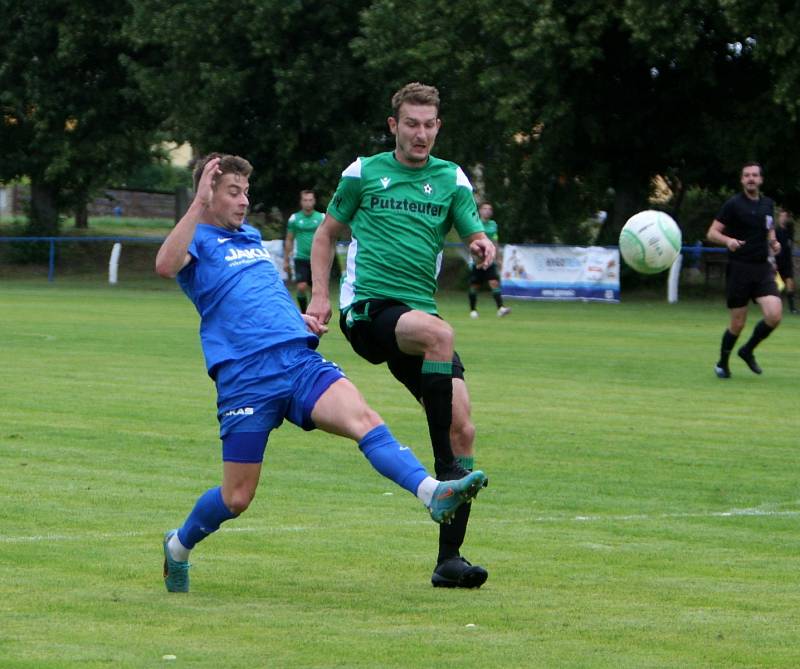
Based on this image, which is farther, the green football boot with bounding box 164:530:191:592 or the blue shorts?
the green football boot with bounding box 164:530:191:592

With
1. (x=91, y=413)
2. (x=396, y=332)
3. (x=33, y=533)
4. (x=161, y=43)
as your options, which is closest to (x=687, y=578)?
(x=396, y=332)

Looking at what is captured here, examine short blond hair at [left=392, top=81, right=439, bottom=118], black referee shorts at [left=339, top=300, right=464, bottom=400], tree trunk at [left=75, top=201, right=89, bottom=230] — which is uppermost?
short blond hair at [left=392, top=81, right=439, bottom=118]

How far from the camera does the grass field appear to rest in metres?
5.72

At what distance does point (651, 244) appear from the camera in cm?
1398

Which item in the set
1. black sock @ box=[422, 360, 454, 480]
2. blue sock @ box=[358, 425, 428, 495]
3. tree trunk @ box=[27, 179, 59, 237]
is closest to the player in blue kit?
blue sock @ box=[358, 425, 428, 495]

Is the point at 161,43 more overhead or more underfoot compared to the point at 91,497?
more overhead

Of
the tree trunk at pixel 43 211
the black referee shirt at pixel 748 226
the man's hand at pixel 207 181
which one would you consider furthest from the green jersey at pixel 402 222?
the tree trunk at pixel 43 211

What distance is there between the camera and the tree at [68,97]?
156ft

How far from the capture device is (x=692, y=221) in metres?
42.6

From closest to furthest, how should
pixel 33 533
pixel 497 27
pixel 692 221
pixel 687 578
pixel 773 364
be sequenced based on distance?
1. pixel 687 578
2. pixel 33 533
3. pixel 773 364
4. pixel 497 27
5. pixel 692 221

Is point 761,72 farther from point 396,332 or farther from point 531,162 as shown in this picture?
point 396,332

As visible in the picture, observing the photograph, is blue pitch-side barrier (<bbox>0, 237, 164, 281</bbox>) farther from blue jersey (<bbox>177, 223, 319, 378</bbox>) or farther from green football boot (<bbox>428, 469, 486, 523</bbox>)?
green football boot (<bbox>428, 469, 486, 523</bbox>)

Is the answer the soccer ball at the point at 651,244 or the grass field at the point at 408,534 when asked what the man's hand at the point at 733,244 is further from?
the soccer ball at the point at 651,244

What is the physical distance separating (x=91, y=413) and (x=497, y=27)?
25453mm
